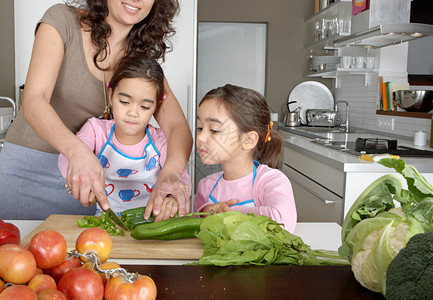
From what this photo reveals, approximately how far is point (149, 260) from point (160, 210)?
18cm

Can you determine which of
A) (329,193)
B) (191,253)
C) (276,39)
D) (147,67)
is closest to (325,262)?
(191,253)

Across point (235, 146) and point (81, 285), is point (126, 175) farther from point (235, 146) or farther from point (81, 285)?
point (81, 285)

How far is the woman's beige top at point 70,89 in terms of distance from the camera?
140 cm

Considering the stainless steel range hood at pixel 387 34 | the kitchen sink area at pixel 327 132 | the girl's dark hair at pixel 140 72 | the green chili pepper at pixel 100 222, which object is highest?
the stainless steel range hood at pixel 387 34

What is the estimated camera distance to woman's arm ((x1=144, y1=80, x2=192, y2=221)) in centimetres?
125

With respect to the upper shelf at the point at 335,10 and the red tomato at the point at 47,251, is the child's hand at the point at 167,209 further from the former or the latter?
the upper shelf at the point at 335,10

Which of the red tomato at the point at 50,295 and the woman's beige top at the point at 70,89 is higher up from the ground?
the woman's beige top at the point at 70,89

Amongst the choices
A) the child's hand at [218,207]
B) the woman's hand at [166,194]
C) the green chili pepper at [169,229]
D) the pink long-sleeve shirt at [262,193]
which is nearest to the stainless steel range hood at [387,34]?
the pink long-sleeve shirt at [262,193]

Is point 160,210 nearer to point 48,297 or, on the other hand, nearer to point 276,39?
point 48,297

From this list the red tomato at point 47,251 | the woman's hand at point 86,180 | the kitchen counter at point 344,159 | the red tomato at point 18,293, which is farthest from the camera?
the kitchen counter at point 344,159

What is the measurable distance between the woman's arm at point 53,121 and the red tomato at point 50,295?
20.8 inches

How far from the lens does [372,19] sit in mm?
2885

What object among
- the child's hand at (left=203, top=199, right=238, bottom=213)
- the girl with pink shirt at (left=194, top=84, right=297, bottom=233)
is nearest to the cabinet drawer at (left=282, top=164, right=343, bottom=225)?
the girl with pink shirt at (left=194, top=84, right=297, bottom=233)

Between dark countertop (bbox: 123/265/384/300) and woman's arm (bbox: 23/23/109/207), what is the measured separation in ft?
0.94
